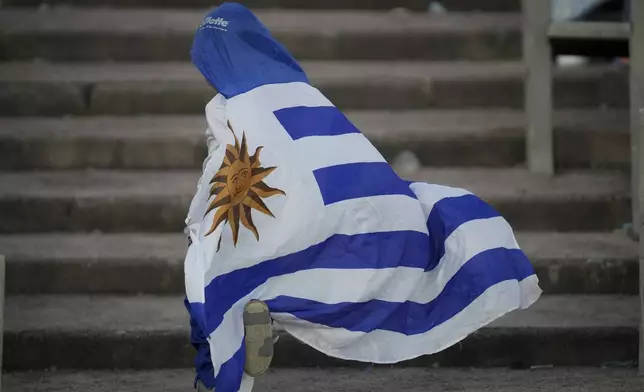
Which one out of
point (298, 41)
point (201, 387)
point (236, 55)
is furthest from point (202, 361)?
point (298, 41)

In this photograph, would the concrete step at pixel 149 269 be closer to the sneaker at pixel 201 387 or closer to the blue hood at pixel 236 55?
the sneaker at pixel 201 387

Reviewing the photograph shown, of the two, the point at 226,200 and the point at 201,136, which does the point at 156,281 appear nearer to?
the point at 201,136

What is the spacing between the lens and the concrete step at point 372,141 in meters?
6.61

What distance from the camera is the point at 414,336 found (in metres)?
4.26

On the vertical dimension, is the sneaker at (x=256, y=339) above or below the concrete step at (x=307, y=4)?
below

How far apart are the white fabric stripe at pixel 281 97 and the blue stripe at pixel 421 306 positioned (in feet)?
2.47

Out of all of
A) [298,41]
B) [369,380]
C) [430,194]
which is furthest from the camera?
[298,41]

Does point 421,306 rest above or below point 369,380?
above

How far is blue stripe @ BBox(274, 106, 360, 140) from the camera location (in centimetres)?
423

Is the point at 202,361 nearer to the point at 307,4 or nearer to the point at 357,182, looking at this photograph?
the point at 357,182

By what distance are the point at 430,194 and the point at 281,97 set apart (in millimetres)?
696

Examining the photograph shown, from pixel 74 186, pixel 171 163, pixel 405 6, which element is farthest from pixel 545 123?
pixel 74 186

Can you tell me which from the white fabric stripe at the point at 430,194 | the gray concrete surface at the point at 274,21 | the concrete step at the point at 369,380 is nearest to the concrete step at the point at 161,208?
the concrete step at the point at 369,380

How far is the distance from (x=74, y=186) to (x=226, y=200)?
2.55 meters
